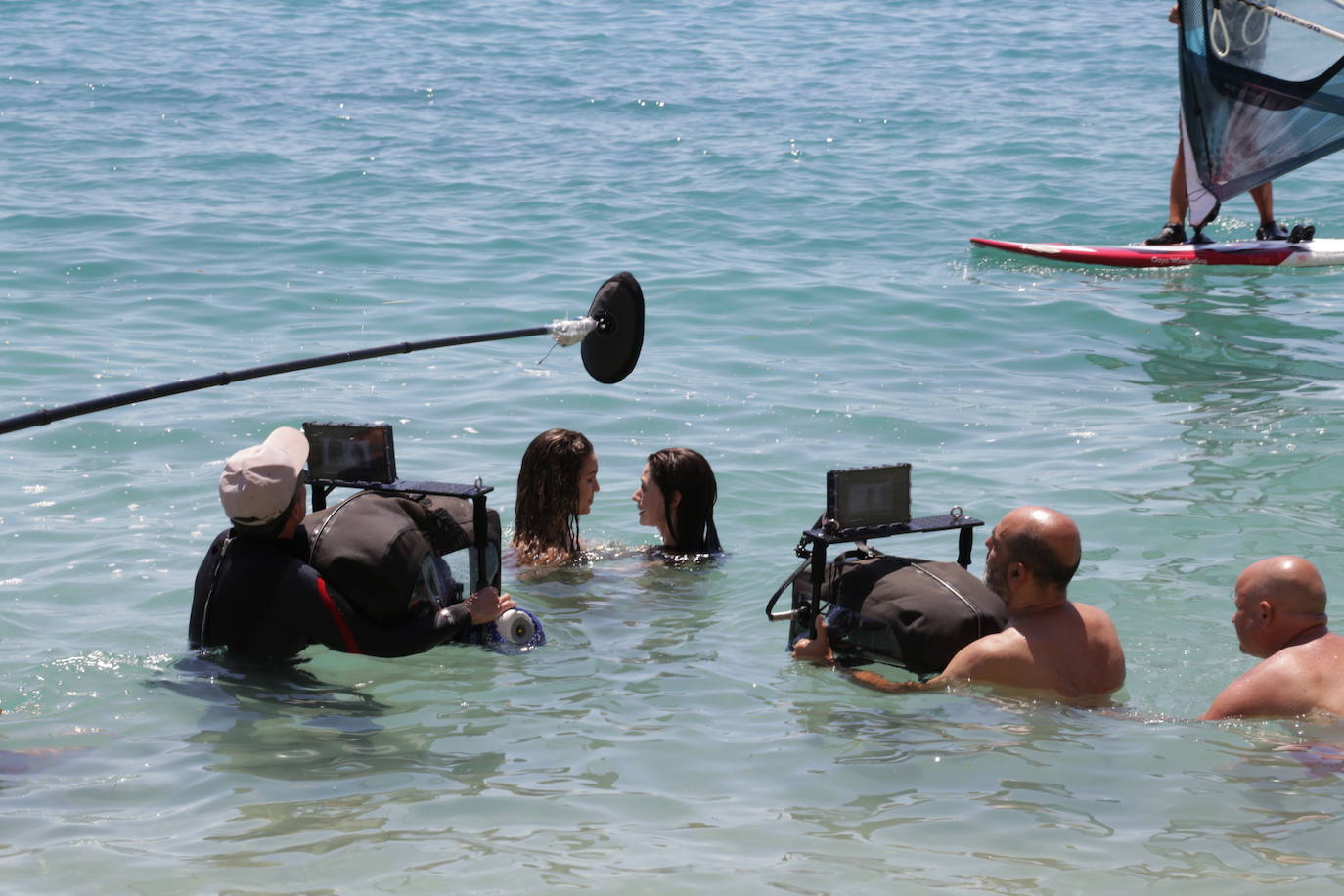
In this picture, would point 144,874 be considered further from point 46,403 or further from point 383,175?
point 383,175

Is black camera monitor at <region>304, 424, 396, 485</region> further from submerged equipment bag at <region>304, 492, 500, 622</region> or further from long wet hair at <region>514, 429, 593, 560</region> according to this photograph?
long wet hair at <region>514, 429, 593, 560</region>

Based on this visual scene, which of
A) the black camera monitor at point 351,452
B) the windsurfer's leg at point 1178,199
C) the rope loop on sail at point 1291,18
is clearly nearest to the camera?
the black camera monitor at point 351,452

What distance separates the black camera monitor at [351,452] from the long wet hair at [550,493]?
1151mm

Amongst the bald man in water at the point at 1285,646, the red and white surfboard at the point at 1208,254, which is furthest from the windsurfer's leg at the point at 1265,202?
the bald man in water at the point at 1285,646

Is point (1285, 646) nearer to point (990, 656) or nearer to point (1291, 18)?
point (990, 656)

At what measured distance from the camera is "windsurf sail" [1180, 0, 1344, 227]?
41.3 ft

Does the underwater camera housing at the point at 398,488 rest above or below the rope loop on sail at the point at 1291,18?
below

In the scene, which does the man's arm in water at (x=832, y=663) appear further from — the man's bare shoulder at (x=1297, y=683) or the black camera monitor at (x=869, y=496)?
the man's bare shoulder at (x=1297, y=683)

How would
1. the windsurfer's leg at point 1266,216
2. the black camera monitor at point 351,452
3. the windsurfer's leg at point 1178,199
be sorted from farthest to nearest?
the windsurfer's leg at point 1266,216, the windsurfer's leg at point 1178,199, the black camera monitor at point 351,452

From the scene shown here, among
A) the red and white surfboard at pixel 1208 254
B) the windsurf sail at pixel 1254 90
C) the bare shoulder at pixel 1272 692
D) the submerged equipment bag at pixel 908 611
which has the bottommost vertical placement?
the bare shoulder at pixel 1272 692

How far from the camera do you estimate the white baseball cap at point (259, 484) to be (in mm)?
4844

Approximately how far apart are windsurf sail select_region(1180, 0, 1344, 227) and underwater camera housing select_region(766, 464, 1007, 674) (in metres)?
9.24

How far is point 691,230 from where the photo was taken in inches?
607

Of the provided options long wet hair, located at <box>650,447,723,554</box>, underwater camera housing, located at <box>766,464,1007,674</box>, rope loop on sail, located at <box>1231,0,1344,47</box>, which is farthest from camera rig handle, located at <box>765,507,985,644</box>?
rope loop on sail, located at <box>1231,0,1344,47</box>
